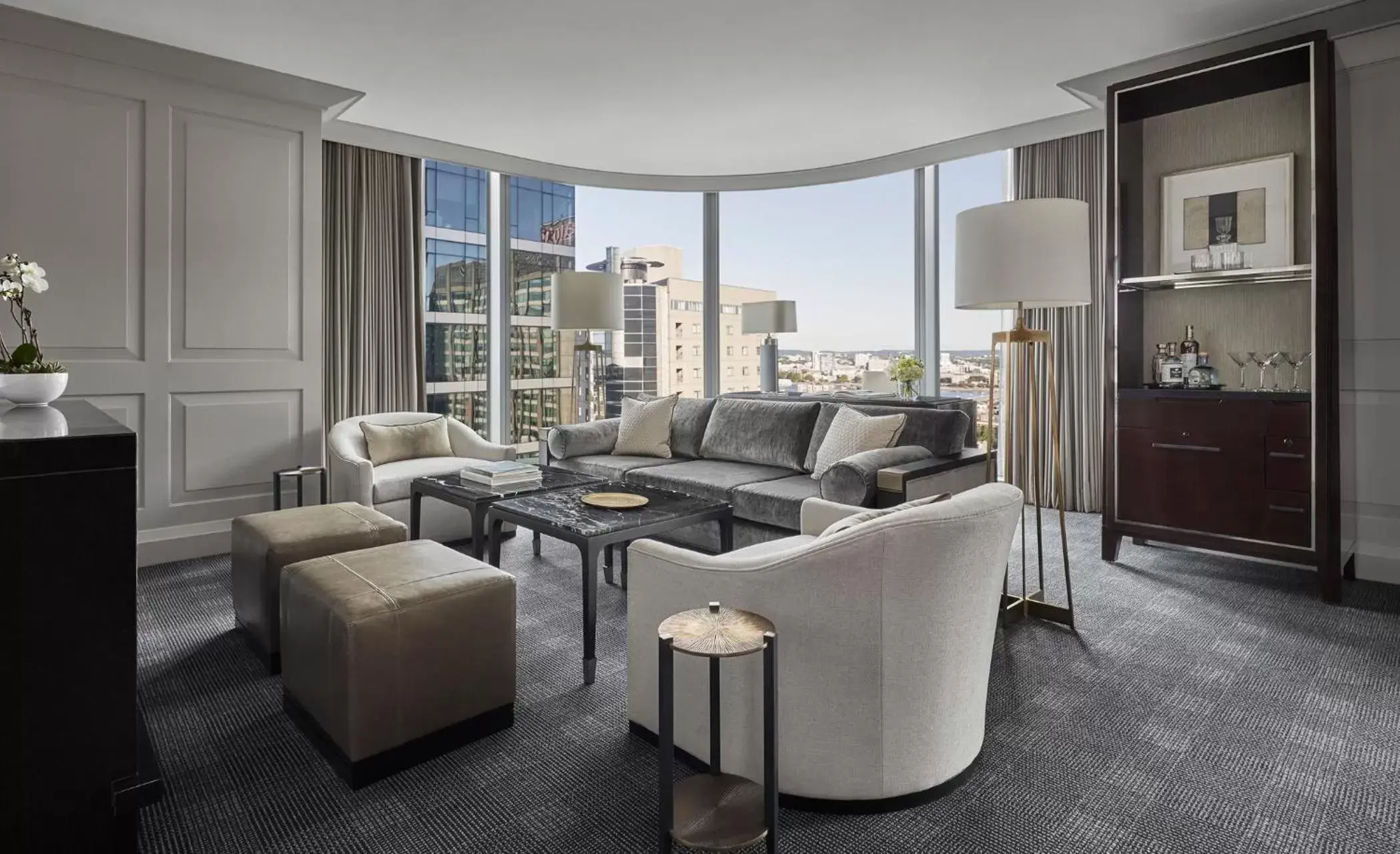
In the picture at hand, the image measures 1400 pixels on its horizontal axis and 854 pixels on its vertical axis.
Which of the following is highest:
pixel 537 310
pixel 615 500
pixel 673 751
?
pixel 537 310

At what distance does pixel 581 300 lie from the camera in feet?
16.2

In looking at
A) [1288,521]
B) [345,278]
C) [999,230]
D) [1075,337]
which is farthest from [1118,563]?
[345,278]

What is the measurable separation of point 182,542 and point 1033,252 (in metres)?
4.34

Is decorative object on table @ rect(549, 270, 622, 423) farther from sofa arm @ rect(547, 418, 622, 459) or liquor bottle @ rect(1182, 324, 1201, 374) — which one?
liquor bottle @ rect(1182, 324, 1201, 374)

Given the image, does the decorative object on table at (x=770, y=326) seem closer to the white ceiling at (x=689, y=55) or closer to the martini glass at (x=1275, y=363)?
the white ceiling at (x=689, y=55)

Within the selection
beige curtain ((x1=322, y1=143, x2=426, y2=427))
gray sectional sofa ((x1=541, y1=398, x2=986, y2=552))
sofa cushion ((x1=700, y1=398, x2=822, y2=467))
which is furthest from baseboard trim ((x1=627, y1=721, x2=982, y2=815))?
beige curtain ((x1=322, y1=143, x2=426, y2=427))

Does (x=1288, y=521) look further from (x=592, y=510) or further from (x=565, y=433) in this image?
(x=565, y=433)

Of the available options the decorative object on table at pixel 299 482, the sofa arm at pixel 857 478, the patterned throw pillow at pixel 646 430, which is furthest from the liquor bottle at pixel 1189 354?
the decorative object on table at pixel 299 482

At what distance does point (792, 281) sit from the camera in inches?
252

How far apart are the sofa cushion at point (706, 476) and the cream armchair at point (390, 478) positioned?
3.16ft

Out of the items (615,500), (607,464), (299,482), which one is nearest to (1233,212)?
(615,500)

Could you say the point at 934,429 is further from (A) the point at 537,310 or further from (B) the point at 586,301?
(A) the point at 537,310

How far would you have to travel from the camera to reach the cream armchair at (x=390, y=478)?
13.0ft

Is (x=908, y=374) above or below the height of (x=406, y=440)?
above
